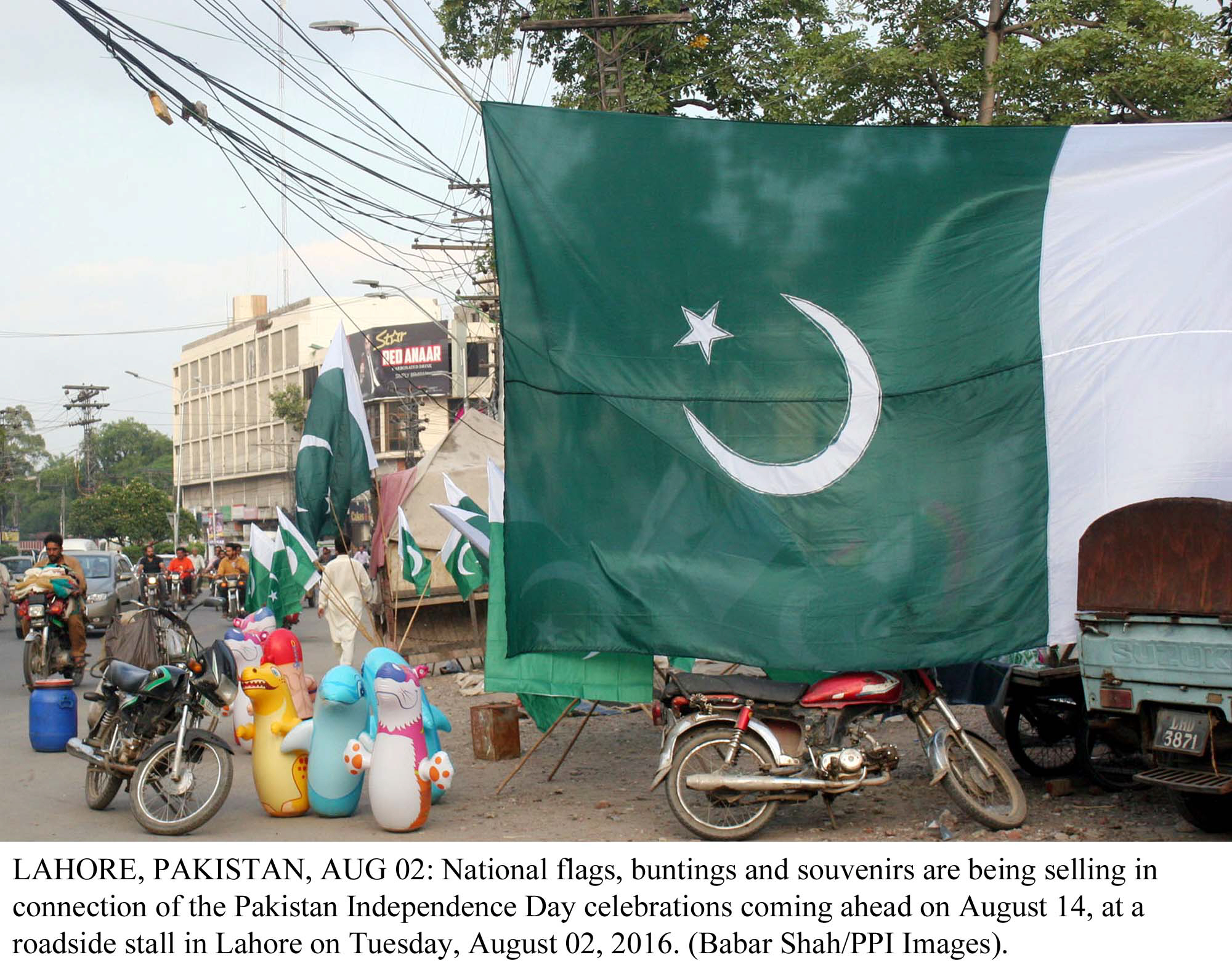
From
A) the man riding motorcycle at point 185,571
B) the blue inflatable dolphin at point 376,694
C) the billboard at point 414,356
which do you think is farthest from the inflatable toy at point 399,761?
the billboard at point 414,356

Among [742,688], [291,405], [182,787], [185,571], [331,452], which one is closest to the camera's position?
[742,688]

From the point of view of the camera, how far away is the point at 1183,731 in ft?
21.0

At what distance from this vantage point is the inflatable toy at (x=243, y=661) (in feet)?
34.9

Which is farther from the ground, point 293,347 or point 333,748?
point 293,347

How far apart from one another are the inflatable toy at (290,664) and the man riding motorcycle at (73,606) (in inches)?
235

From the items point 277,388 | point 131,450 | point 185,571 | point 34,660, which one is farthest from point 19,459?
point 34,660

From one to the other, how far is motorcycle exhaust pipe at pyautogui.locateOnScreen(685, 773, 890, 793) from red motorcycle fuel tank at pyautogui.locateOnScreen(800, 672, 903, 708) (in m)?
0.44

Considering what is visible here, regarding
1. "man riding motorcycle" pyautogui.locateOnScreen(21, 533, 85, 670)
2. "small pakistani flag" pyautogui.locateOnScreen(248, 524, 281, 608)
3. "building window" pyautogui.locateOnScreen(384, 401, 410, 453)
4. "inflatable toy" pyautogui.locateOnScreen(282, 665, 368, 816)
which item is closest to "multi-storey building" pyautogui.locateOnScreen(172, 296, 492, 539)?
"building window" pyautogui.locateOnScreen(384, 401, 410, 453)

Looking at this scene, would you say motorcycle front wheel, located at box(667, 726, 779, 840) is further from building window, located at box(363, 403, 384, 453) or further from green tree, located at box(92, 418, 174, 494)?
green tree, located at box(92, 418, 174, 494)

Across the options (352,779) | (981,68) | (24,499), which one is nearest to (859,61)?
(981,68)

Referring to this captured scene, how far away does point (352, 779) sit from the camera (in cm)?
795

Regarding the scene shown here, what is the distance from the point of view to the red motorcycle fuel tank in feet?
23.5

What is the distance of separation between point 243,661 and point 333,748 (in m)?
3.86

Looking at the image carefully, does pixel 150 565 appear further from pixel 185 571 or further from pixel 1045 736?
pixel 1045 736
